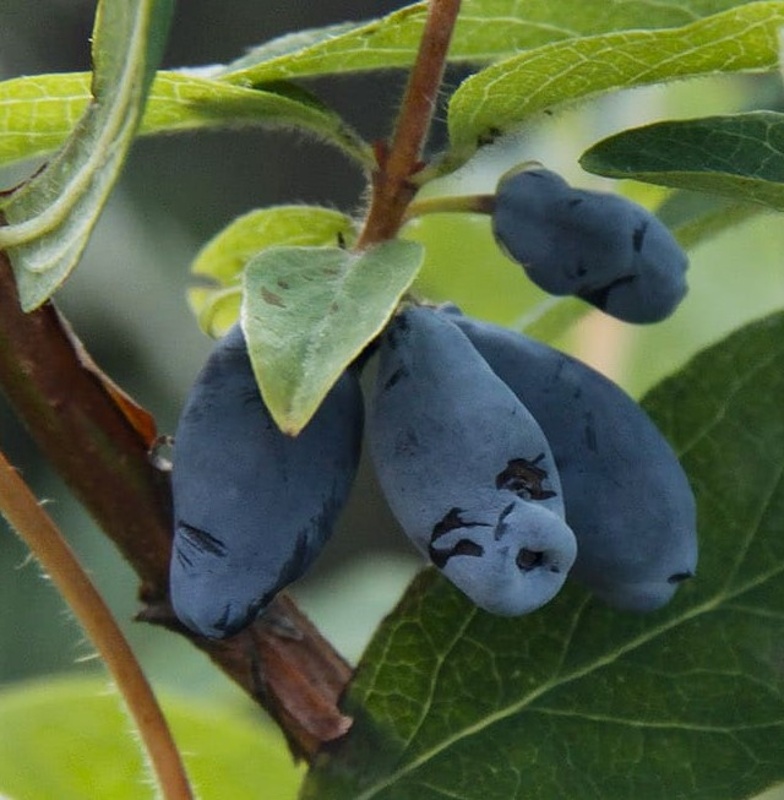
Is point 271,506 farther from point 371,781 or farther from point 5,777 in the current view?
point 5,777

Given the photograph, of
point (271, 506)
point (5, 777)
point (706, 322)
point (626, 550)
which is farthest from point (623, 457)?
point (706, 322)

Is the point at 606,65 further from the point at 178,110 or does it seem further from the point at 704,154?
the point at 178,110

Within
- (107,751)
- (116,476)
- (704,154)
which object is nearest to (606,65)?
(704,154)

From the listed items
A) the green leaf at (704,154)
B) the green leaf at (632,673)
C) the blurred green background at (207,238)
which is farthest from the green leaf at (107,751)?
the green leaf at (704,154)

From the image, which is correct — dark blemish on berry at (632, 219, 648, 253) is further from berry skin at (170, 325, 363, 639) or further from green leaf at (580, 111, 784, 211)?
berry skin at (170, 325, 363, 639)

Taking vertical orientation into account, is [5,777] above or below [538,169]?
below

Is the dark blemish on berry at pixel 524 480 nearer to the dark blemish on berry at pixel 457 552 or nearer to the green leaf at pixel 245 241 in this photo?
the dark blemish on berry at pixel 457 552
